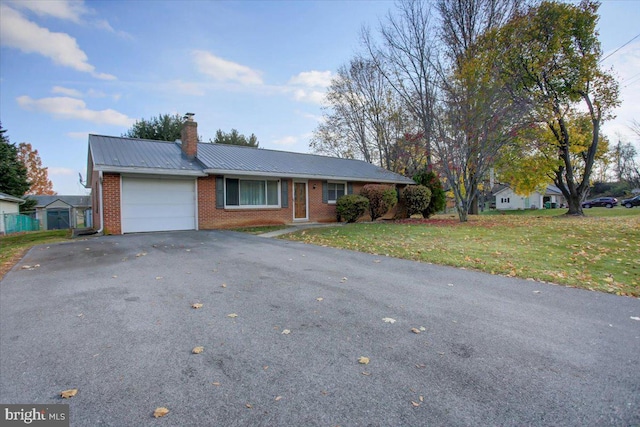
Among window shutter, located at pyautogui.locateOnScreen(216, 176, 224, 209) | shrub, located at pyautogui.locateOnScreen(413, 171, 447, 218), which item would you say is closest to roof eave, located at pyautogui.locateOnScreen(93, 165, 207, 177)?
window shutter, located at pyautogui.locateOnScreen(216, 176, 224, 209)

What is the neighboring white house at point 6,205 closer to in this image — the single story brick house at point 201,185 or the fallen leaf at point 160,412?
the single story brick house at point 201,185

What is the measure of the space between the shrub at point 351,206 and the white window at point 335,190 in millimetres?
939

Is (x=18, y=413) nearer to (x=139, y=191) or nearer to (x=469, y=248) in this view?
(x=469, y=248)

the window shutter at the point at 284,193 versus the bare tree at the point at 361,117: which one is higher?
the bare tree at the point at 361,117

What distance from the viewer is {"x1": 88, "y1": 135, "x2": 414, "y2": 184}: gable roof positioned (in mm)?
11703

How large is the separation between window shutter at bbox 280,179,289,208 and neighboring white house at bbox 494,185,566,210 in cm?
4519

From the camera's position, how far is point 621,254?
24.2 feet

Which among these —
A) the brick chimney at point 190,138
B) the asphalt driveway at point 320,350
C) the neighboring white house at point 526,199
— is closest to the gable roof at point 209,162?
the brick chimney at point 190,138

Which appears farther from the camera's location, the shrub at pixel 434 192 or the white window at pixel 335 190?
the shrub at pixel 434 192

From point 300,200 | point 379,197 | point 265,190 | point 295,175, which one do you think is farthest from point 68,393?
point 379,197

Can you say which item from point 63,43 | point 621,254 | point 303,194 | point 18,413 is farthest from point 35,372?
point 303,194

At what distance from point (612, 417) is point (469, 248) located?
6.79 m

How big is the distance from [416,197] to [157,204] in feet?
44.2

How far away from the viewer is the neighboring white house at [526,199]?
161ft
